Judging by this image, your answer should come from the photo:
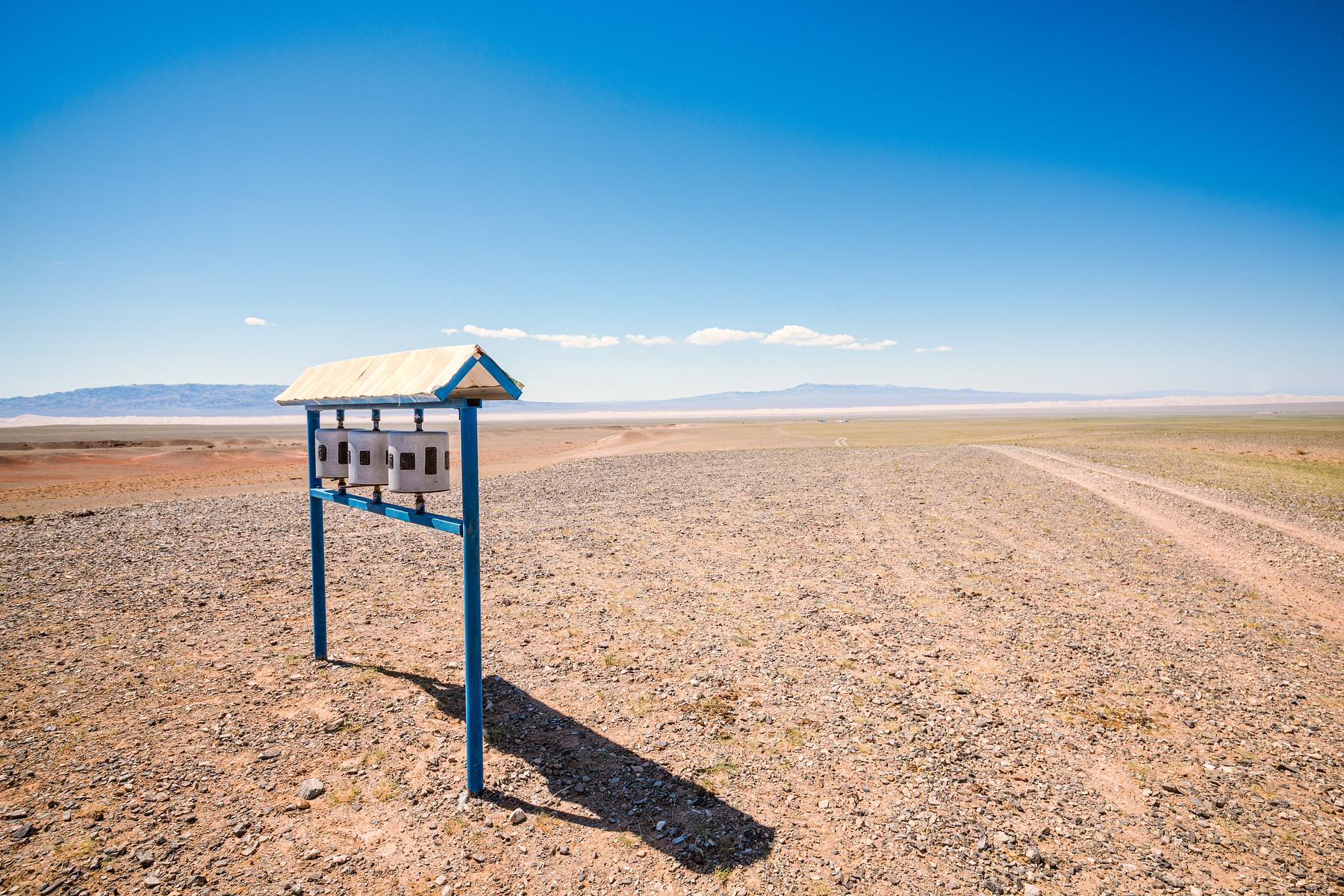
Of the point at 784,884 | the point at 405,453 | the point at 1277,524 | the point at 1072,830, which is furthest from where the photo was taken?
the point at 1277,524

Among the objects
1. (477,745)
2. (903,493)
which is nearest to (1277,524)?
(903,493)

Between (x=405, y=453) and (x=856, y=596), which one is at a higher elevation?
(x=405, y=453)

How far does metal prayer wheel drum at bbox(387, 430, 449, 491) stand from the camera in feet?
18.5

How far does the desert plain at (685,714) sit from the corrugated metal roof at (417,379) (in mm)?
3463

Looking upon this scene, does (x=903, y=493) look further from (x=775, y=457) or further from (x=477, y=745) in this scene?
(x=477, y=745)

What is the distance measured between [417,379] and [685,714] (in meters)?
4.45

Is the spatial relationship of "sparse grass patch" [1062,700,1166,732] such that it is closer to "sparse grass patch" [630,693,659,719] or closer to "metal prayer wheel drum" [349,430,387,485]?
A: "sparse grass patch" [630,693,659,719]

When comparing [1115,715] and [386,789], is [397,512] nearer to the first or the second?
[386,789]

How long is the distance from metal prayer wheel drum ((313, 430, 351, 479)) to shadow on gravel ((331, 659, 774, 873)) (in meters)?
2.89

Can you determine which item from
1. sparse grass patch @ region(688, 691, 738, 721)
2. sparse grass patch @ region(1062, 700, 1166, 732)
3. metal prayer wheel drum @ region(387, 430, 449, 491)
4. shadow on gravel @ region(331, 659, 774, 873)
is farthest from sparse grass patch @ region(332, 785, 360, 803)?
sparse grass patch @ region(1062, 700, 1166, 732)

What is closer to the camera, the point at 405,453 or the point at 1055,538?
the point at 405,453

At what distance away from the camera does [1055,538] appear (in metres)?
14.6

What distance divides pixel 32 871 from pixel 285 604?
592cm

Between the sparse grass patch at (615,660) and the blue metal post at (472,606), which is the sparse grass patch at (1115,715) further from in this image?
the blue metal post at (472,606)
